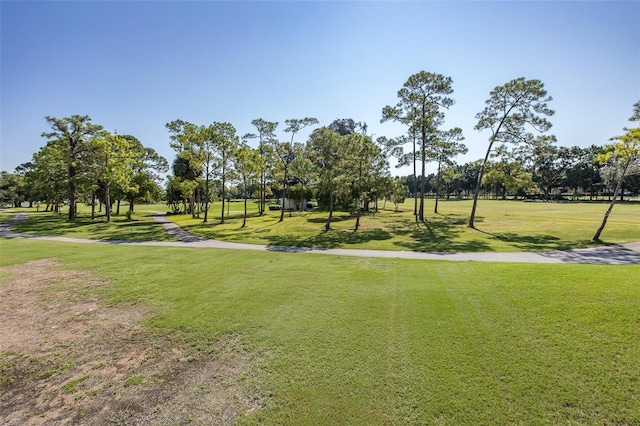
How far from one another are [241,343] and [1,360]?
16.2ft

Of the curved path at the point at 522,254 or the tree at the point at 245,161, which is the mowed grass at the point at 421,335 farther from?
the tree at the point at 245,161

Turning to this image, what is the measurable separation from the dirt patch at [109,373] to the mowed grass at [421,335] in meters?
0.45

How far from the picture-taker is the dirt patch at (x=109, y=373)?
4496mm

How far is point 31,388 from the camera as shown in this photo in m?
5.14

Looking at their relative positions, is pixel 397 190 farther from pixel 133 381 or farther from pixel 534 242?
pixel 133 381

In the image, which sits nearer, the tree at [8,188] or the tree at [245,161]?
the tree at [245,161]

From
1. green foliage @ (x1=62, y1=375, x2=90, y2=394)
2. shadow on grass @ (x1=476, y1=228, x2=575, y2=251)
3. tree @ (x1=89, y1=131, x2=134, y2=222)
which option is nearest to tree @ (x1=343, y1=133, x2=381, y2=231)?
shadow on grass @ (x1=476, y1=228, x2=575, y2=251)

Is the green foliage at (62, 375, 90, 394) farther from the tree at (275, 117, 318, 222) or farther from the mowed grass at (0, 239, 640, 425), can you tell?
the tree at (275, 117, 318, 222)

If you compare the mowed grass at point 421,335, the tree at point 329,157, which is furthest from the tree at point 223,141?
the mowed grass at point 421,335

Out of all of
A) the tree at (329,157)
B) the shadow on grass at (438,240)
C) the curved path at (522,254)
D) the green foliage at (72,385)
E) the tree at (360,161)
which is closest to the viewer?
the green foliage at (72,385)

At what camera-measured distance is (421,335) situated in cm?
644

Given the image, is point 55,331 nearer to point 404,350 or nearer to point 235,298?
point 235,298

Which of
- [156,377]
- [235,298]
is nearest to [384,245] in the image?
[235,298]

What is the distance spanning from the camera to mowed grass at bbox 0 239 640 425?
4430 mm
